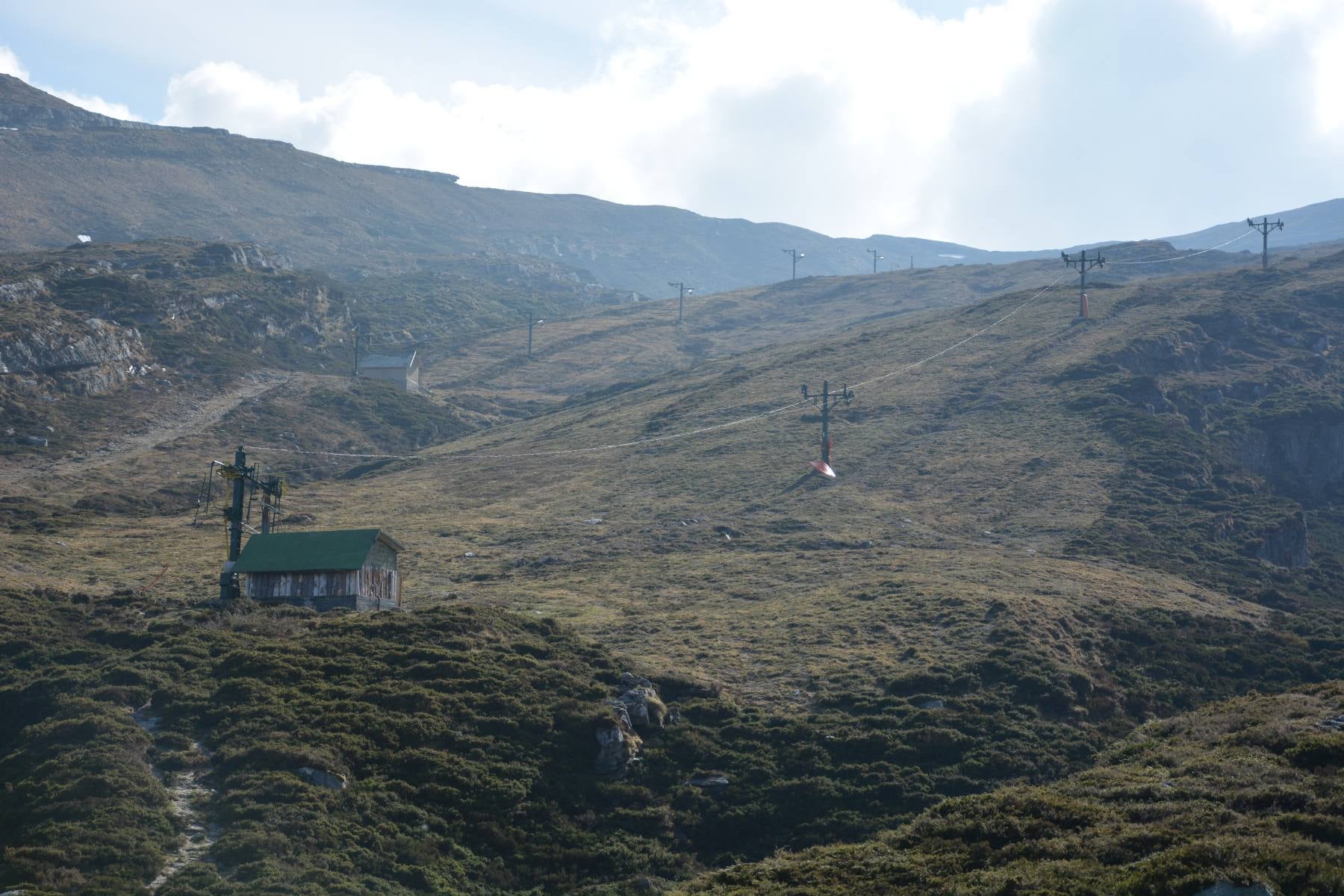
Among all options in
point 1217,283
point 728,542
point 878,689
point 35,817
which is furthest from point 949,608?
point 1217,283

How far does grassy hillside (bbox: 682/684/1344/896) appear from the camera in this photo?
64.5ft

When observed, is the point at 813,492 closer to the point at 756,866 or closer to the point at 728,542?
the point at 728,542

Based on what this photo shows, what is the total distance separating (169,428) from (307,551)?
56116mm

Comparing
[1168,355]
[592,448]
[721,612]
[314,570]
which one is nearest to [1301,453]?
[1168,355]

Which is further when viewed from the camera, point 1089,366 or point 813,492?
point 1089,366

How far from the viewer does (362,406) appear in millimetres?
116312

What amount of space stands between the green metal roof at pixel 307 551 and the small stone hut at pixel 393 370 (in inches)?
3093

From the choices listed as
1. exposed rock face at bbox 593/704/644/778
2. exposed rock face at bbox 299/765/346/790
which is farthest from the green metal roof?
exposed rock face at bbox 299/765/346/790

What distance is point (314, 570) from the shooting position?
1929 inches

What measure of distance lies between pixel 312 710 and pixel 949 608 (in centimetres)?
2847

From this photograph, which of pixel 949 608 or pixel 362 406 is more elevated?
pixel 362 406

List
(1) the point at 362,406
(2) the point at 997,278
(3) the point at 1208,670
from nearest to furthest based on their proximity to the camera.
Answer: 1. (3) the point at 1208,670
2. (1) the point at 362,406
3. (2) the point at 997,278

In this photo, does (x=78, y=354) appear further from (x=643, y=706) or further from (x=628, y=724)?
(x=628, y=724)

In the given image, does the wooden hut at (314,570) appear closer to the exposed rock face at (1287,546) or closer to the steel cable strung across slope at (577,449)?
the steel cable strung across slope at (577,449)
